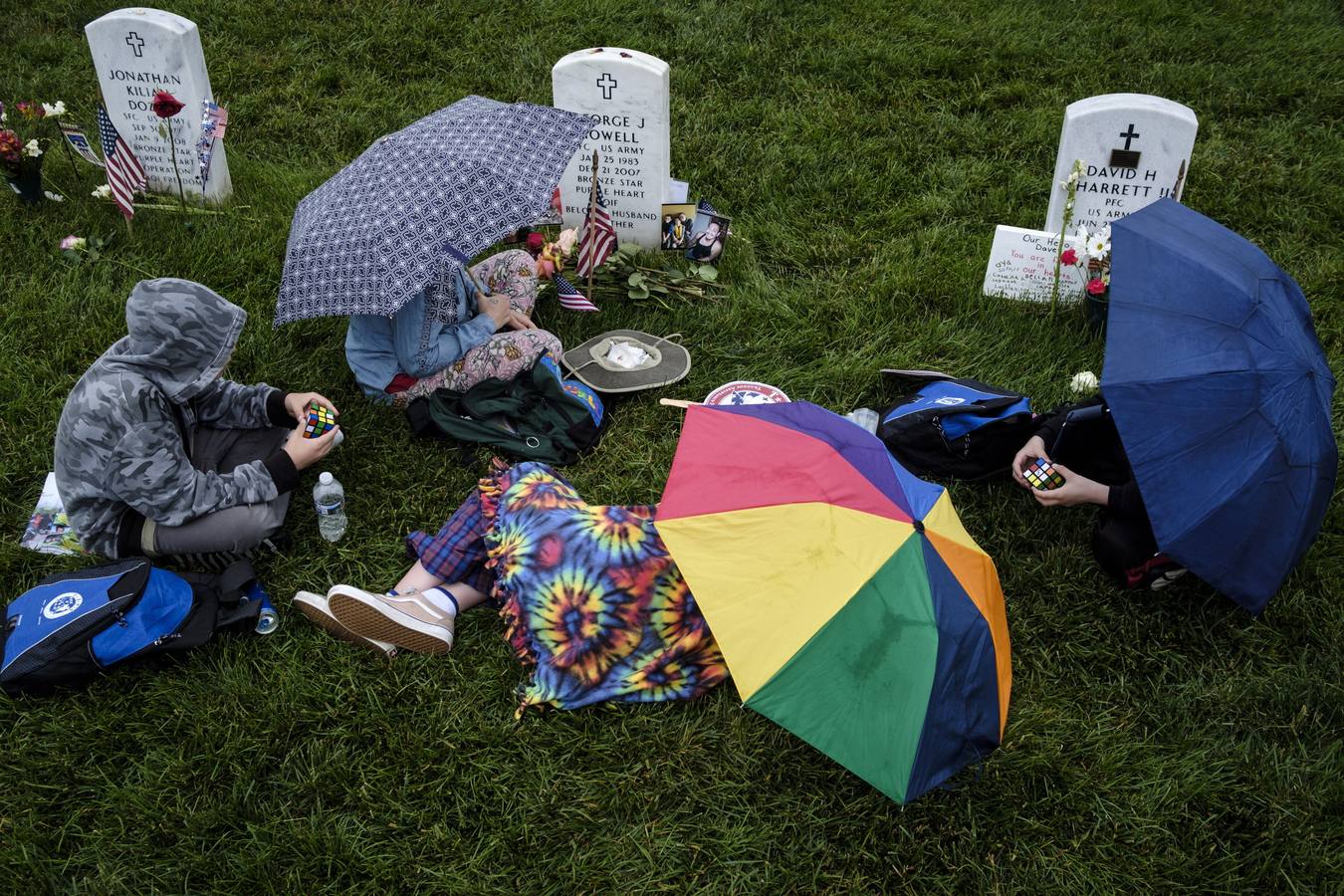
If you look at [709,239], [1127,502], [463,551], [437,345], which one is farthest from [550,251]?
[1127,502]

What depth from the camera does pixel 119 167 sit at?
563 cm

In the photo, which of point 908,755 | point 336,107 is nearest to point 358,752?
point 908,755

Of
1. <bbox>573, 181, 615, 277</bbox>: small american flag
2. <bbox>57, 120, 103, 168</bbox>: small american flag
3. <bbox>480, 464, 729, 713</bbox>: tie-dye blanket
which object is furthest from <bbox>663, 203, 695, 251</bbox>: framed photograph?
<bbox>57, 120, 103, 168</bbox>: small american flag

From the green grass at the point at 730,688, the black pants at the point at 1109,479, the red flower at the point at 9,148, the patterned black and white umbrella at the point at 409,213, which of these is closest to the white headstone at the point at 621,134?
the green grass at the point at 730,688

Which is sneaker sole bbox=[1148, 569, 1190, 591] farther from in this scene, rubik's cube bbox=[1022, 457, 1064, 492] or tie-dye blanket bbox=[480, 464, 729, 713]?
tie-dye blanket bbox=[480, 464, 729, 713]

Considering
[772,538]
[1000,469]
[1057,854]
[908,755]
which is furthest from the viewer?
[1000,469]

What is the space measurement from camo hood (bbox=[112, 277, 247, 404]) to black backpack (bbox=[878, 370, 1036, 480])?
294cm

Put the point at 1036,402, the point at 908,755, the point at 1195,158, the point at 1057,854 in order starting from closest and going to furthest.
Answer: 1. the point at 908,755
2. the point at 1057,854
3. the point at 1036,402
4. the point at 1195,158

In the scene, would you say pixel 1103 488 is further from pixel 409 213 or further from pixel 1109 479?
pixel 409 213

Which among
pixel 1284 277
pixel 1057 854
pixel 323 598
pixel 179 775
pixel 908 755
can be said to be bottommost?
pixel 1057 854

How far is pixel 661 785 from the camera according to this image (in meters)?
3.50

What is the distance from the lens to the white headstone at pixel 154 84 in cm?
576

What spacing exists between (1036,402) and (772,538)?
2661 millimetres

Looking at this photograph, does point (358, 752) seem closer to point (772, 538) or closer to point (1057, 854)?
point (772, 538)
